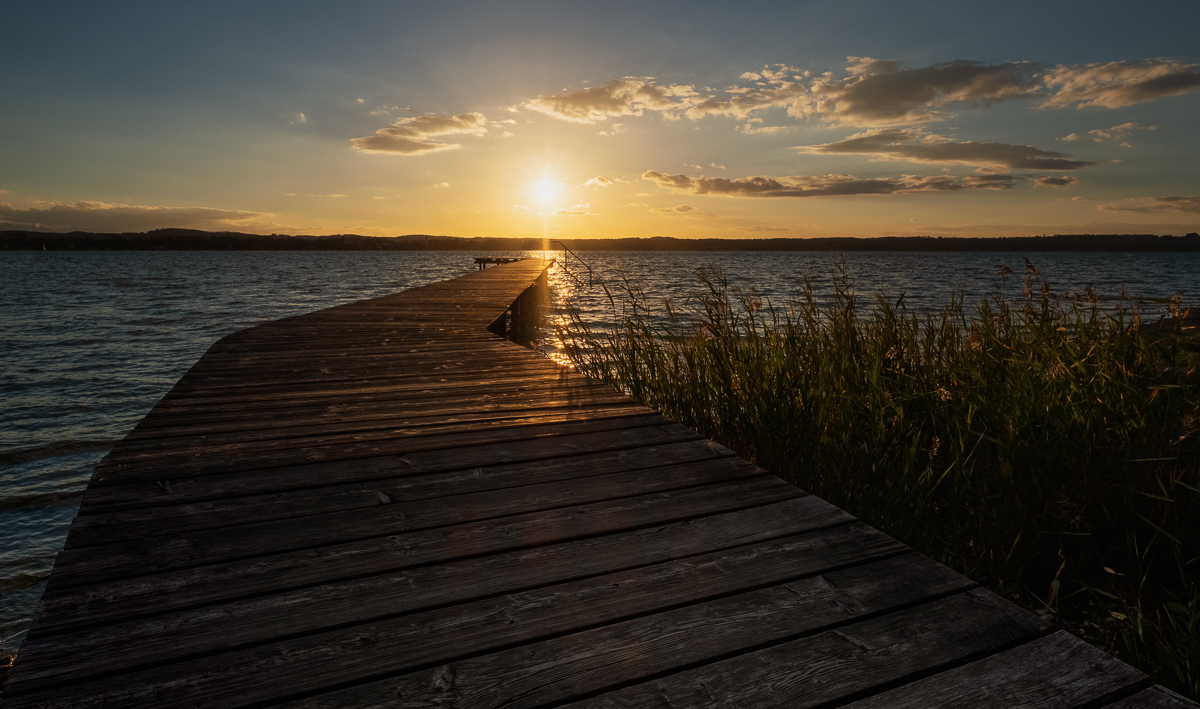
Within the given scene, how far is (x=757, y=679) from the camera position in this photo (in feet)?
4.10

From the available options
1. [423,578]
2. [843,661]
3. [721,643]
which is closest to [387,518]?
[423,578]

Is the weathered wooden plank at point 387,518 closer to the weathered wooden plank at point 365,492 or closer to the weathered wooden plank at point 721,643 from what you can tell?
the weathered wooden plank at point 365,492

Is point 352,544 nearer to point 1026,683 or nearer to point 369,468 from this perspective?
point 369,468

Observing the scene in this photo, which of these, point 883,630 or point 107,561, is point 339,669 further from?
point 883,630

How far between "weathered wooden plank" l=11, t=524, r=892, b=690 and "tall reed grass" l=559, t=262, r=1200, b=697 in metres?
1.06

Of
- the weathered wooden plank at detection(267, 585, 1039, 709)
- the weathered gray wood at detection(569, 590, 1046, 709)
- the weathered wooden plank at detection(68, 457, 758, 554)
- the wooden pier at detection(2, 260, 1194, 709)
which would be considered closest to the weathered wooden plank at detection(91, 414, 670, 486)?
the wooden pier at detection(2, 260, 1194, 709)

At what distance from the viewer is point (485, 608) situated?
1.48 m

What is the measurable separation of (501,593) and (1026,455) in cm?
250

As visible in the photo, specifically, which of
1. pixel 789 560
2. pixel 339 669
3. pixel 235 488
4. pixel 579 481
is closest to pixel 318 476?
pixel 235 488

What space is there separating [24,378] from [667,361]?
9.60 metres

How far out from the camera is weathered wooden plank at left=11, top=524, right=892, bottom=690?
132 cm

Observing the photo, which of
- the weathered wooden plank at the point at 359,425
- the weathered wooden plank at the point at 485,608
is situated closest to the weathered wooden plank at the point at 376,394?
the weathered wooden plank at the point at 359,425

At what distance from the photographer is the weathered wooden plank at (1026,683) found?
1176 millimetres

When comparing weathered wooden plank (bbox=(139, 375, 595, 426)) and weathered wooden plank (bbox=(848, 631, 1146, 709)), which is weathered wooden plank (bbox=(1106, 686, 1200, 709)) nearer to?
weathered wooden plank (bbox=(848, 631, 1146, 709))
